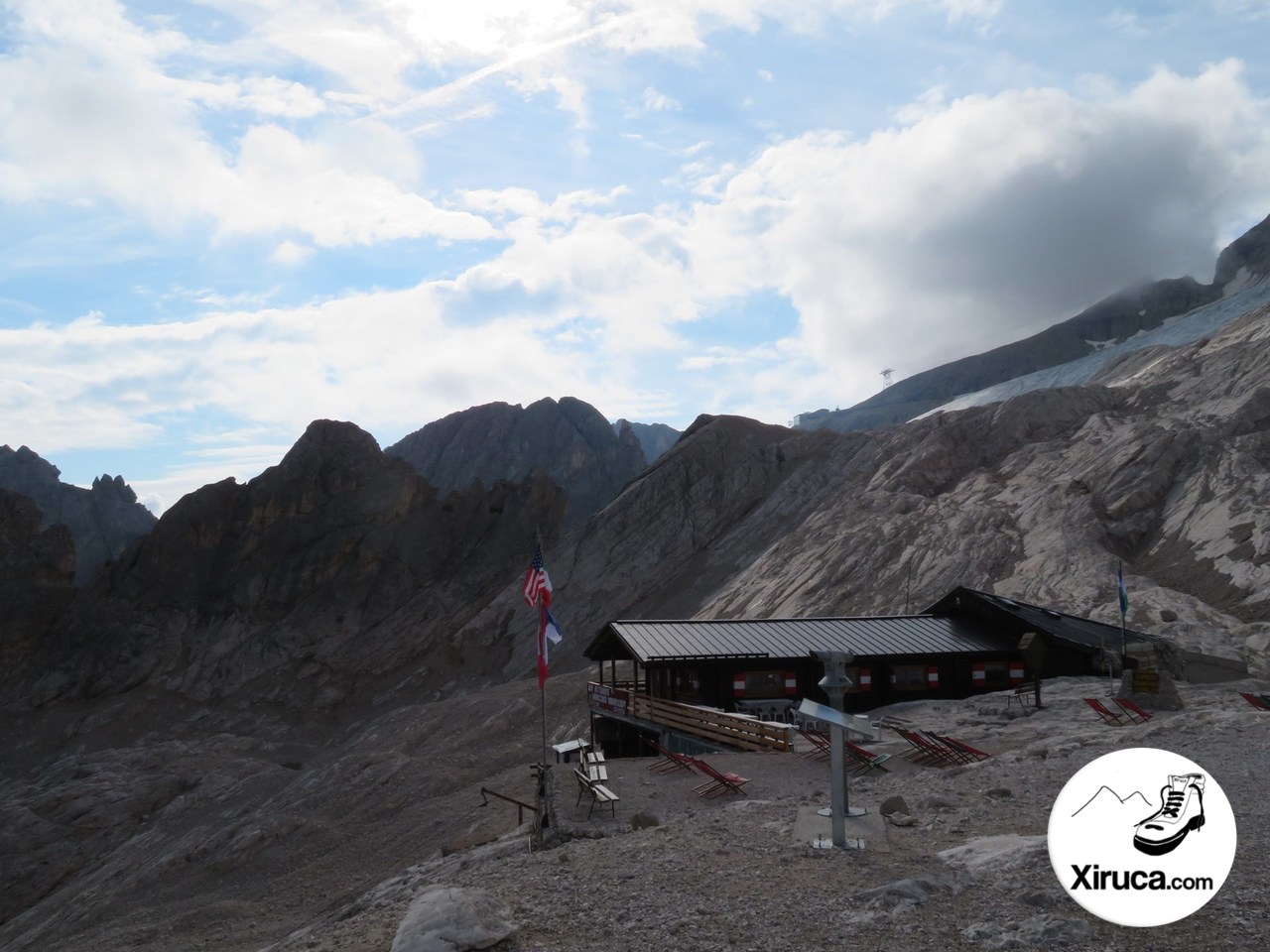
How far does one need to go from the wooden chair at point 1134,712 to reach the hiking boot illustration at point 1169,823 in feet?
47.4

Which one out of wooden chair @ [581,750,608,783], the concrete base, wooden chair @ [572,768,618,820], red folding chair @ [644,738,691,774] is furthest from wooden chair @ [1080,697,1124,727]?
wooden chair @ [572,768,618,820]

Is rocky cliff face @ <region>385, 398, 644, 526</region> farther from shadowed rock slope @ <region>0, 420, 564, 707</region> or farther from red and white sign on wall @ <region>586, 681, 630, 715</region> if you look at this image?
red and white sign on wall @ <region>586, 681, 630, 715</region>

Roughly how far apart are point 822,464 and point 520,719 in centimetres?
4102

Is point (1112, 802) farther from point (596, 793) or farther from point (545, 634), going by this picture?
point (545, 634)

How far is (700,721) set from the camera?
975 inches

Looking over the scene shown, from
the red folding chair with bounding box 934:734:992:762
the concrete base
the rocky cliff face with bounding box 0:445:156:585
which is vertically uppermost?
the rocky cliff face with bounding box 0:445:156:585

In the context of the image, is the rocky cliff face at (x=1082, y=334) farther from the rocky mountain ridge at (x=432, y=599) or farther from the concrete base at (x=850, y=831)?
the concrete base at (x=850, y=831)

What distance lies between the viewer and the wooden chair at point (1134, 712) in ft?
70.7

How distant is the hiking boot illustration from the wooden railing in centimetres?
1394

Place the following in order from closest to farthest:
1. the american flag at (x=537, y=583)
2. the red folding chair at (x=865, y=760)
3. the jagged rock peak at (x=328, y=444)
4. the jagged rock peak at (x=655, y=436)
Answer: the american flag at (x=537, y=583) → the red folding chair at (x=865, y=760) → the jagged rock peak at (x=328, y=444) → the jagged rock peak at (x=655, y=436)

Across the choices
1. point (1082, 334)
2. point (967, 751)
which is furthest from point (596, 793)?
point (1082, 334)

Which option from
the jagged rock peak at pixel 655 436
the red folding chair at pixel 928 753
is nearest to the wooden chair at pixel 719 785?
the red folding chair at pixel 928 753

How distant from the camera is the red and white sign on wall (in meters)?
28.6

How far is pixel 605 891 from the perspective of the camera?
1071 centimetres
